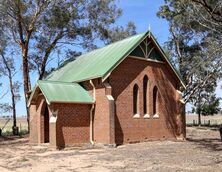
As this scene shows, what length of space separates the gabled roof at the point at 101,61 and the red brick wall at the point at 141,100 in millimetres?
763

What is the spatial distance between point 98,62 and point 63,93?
407cm

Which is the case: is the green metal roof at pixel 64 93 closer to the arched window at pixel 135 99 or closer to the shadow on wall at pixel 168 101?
the arched window at pixel 135 99

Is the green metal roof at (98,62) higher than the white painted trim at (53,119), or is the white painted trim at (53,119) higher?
the green metal roof at (98,62)

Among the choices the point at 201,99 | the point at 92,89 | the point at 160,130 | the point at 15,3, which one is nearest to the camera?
the point at 92,89

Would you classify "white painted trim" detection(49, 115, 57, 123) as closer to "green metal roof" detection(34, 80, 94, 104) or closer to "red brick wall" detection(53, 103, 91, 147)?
"red brick wall" detection(53, 103, 91, 147)

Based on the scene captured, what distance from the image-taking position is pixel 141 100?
1111 inches

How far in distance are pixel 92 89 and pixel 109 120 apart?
2.96m

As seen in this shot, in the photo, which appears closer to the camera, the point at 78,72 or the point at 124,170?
the point at 124,170

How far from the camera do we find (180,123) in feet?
102

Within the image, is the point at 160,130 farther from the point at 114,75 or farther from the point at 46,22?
the point at 46,22

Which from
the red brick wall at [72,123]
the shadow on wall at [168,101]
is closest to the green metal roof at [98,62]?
the red brick wall at [72,123]

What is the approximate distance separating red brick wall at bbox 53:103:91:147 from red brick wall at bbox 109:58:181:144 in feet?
7.17

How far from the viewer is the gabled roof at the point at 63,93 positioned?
25203 mm

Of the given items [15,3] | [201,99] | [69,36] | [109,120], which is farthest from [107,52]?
[201,99]
